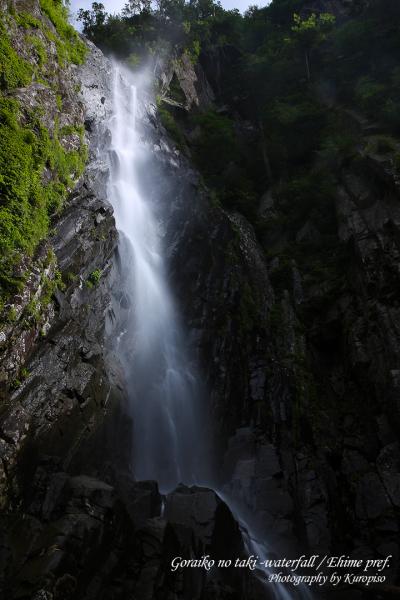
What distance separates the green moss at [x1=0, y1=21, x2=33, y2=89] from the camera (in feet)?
45.3

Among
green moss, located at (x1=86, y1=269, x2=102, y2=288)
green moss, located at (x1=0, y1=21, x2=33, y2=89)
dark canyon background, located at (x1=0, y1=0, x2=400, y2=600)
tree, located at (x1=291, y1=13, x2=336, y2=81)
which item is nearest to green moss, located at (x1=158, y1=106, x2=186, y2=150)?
dark canyon background, located at (x1=0, y1=0, x2=400, y2=600)

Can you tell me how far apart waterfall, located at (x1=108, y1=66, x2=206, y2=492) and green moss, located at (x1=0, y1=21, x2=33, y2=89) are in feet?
18.7

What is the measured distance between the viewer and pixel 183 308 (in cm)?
1820

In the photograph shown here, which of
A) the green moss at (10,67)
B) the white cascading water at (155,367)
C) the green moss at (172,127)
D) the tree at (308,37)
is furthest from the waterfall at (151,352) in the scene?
the tree at (308,37)

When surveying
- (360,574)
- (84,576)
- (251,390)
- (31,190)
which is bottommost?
(84,576)

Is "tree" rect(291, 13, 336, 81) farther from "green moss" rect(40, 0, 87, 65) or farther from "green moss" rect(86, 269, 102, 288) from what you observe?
"green moss" rect(86, 269, 102, 288)

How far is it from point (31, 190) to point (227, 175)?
1723cm

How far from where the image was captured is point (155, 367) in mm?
15727

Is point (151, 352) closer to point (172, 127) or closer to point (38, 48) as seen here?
point (38, 48)

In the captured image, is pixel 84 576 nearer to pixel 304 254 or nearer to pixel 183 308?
pixel 183 308

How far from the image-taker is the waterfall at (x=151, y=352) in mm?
13930

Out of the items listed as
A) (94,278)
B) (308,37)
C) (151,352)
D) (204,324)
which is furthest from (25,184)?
(308,37)

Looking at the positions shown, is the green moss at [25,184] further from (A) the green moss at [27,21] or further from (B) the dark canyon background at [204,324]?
(A) the green moss at [27,21]

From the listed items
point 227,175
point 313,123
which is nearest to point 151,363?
point 227,175
